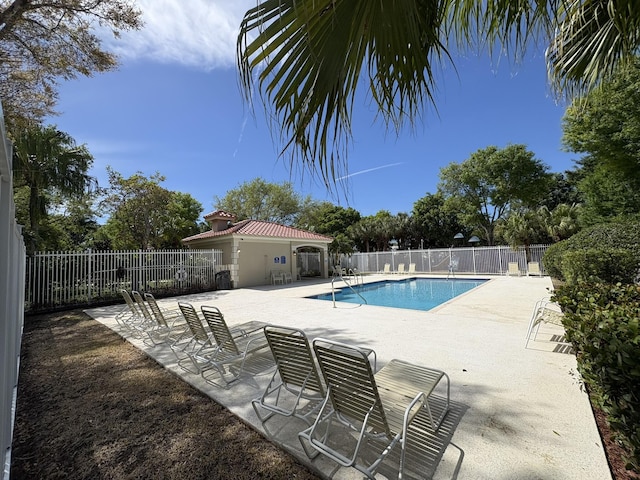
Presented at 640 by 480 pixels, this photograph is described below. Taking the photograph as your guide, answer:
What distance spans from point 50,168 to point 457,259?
23.8 metres

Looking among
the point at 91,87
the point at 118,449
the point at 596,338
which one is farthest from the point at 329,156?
the point at 91,87

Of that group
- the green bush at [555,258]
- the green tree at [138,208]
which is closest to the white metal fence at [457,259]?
the green bush at [555,258]

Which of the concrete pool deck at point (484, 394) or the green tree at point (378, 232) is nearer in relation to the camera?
the concrete pool deck at point (484, 394)

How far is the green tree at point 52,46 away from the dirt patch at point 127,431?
841cm

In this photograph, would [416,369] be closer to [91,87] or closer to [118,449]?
[118,449]

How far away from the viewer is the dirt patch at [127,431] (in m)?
2.41

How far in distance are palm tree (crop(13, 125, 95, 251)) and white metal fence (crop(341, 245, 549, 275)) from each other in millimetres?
19500

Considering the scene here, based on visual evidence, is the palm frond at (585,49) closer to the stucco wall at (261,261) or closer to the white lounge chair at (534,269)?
the stucco wall at (261,261)

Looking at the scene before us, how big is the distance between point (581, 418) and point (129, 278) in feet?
49.1

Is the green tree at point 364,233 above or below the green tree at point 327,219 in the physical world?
below

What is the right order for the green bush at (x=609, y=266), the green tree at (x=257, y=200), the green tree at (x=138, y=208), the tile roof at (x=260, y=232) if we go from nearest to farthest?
1. the green bush at (x=609, y=266)
2. the tile roof at (x=260, y=232)
3. the green tree at (x=138, y=208)
4. the green tree at (x=257, y=200)

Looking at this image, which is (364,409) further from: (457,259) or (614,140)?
(457,259)

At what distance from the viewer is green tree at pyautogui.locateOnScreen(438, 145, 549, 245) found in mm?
26453

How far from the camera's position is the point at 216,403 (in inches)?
135
